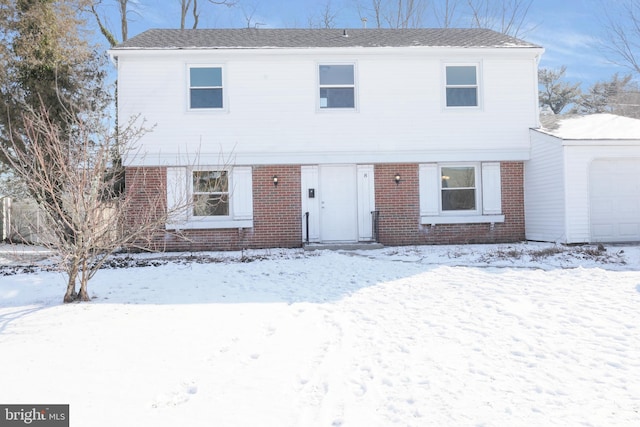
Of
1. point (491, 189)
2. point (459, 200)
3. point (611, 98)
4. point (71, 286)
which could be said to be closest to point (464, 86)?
point (491, 189)

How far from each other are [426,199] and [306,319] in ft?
25.3

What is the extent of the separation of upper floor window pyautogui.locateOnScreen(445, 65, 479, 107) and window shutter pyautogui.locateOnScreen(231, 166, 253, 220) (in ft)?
19.4

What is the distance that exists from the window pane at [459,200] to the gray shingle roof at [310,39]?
4041 millimetres

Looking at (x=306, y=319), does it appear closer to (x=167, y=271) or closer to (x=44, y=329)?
(x=44, y=329)

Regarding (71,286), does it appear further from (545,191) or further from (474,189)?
Result: (545,191)

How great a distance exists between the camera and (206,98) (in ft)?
37.1

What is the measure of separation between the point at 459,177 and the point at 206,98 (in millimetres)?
7302

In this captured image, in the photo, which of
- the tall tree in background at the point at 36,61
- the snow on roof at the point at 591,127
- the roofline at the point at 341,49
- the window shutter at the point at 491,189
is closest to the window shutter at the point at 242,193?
the roofline at the point at 341,49

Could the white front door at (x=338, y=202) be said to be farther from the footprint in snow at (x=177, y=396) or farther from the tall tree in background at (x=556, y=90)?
the tall tree in background at (x=556, y=90)

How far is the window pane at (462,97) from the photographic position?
Result: 38.5 ft

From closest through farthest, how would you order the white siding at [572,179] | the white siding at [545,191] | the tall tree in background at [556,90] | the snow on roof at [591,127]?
the white siding at [572,179]
the white siding at [545,191]
the snow on roof at [591,127]
the tall tree in background at [556,90]

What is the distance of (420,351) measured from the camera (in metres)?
3.75

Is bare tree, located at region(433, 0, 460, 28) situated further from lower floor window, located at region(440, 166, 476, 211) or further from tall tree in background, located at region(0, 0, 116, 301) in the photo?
tall tree in background, located at region(0, 0, 116, 301)

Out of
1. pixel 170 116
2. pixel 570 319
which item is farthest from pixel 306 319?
pixel 170 116
